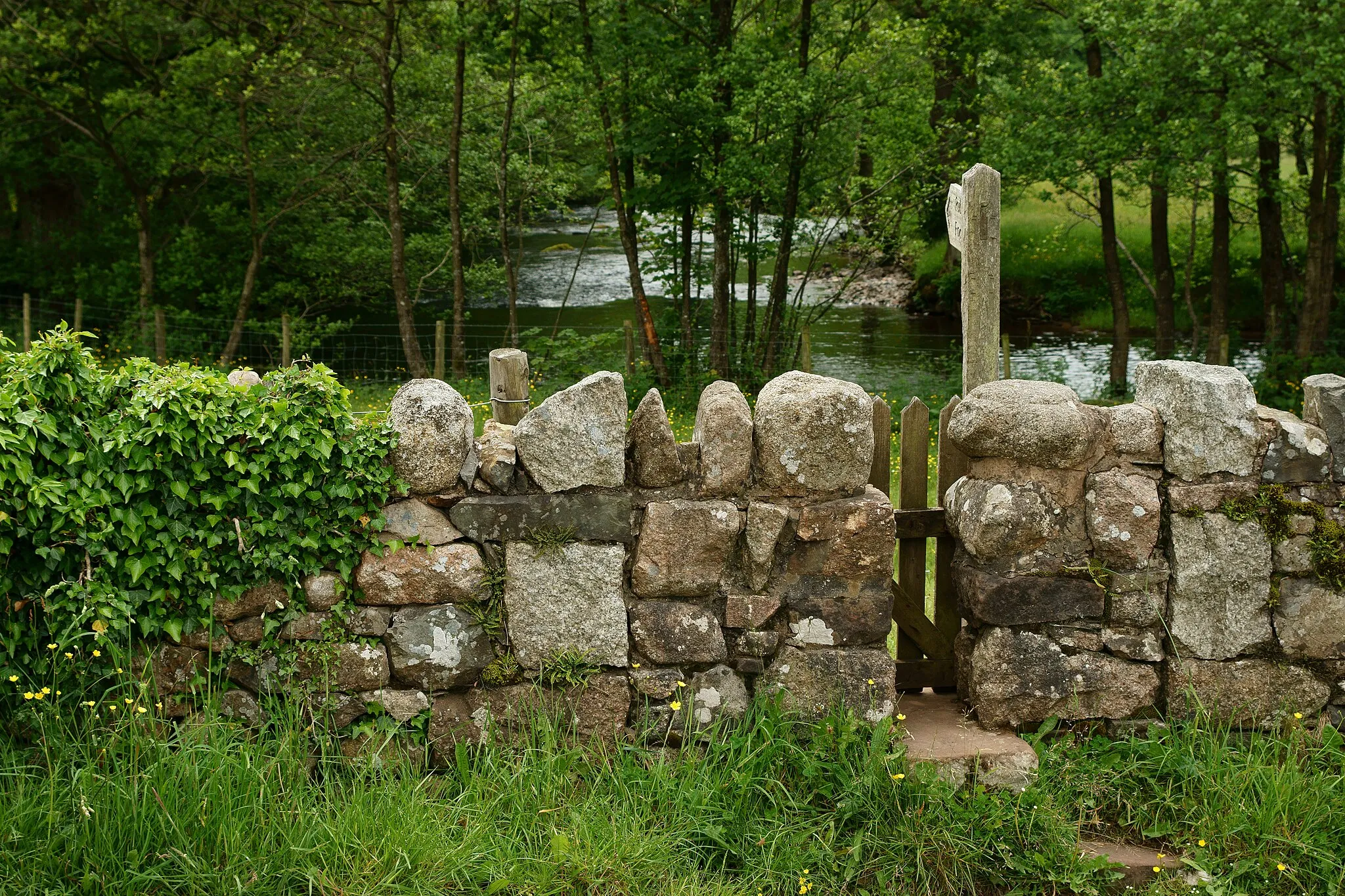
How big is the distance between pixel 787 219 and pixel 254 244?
8.53 meters

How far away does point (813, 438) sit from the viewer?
11.6 ft

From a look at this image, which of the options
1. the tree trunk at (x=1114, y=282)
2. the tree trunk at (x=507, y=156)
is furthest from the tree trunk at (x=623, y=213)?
the tree trunk at (x=1114, y=282)

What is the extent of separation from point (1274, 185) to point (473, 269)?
11.4 metres

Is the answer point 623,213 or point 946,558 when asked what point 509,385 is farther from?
point 623,213

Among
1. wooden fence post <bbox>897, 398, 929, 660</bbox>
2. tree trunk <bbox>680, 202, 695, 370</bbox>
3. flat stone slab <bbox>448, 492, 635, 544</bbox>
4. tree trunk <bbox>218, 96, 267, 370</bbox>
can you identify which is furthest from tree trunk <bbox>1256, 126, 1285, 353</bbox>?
tree trunk <bbox>218, 96, 267, 370</bbox>

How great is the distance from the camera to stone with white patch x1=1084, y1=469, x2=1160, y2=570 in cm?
366

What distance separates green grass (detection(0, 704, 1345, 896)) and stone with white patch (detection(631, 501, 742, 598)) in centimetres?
53

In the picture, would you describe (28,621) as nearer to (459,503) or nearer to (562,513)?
(459,503)

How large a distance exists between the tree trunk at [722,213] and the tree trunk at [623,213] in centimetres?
71

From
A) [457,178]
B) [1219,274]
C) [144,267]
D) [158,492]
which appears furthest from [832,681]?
[144,267]

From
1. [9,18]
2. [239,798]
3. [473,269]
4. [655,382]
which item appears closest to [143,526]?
[239,798]

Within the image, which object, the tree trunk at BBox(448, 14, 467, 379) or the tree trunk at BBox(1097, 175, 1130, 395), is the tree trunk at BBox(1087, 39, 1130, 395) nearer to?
the tree trunk at BBox(1097, 175, 1130, 395)

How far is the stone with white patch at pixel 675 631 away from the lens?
3.62m

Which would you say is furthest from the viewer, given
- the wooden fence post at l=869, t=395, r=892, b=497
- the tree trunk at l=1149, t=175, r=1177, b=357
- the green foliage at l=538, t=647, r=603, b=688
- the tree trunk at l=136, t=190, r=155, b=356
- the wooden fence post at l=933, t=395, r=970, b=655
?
the tree trunk at l=136, t=190, r=155, b=356
